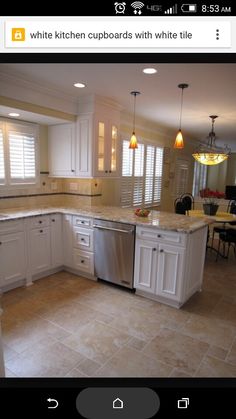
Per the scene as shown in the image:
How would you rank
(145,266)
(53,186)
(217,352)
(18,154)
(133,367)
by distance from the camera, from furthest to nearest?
1. (53,186)
2. (18,154)
3. (145,266)
4. (217,352)
5. (133,367)

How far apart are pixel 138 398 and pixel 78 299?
8.28 feet

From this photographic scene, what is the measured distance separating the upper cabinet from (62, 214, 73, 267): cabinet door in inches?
27.4

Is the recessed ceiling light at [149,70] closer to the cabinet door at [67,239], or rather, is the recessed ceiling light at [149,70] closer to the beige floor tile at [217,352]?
the cabinet door at [67,239]

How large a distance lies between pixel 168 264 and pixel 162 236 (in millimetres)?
303

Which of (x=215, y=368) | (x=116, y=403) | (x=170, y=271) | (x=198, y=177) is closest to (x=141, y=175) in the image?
(x=170, y=271)

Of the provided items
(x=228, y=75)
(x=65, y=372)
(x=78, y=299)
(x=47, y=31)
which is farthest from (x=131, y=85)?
(x=65, y=372)

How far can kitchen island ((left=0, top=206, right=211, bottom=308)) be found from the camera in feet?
8.48

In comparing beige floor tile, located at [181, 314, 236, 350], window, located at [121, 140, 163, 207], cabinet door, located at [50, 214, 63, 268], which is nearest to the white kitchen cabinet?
cabinet door, located at [50, 214, 63, 268]

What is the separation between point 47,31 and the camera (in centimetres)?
44

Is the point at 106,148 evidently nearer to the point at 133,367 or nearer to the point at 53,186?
the point at 53,186

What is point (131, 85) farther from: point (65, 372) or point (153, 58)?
point (65, 372)

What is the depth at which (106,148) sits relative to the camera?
370 cm

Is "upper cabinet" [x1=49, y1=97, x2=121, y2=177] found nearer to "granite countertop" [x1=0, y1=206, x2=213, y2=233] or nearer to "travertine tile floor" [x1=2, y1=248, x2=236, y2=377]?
"granite countertop" [x1=0, y1=206, x2=213, y2=233]
